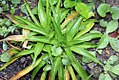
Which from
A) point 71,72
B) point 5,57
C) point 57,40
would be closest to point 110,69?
point 71,72

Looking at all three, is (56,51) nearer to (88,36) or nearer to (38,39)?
(38,39)

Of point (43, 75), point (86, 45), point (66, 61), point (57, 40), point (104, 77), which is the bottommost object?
point (104, 77)

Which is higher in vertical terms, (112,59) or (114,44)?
(114,44)

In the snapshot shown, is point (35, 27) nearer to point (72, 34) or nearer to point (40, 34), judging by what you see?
point (40, 34)

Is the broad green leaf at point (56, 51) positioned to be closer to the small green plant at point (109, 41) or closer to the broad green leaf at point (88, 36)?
the broad green leaf at point (88, 36)

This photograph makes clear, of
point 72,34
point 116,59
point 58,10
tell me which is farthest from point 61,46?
point 116,59

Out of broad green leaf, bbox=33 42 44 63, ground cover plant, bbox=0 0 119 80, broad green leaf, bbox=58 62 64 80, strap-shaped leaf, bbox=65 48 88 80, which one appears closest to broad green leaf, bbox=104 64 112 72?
ground cover plant, bbox=0 0 119 80

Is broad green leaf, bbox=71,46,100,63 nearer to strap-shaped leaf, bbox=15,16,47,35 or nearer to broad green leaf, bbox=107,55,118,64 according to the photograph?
broad green leaf, bbox=107,55,118,64
